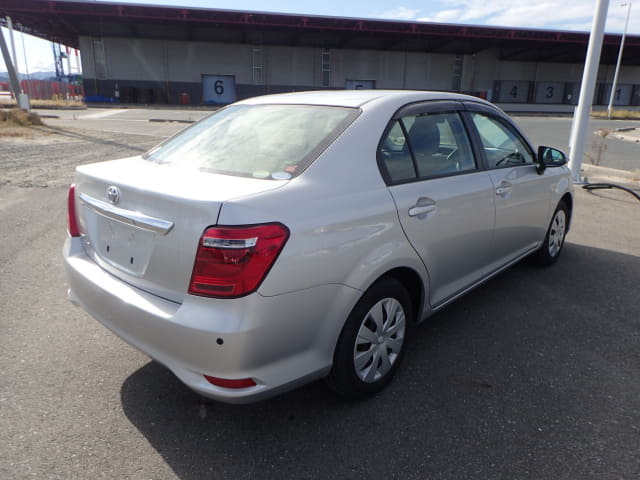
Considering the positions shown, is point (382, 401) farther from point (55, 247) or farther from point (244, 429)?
point (55, 247)

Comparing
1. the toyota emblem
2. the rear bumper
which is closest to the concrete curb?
the rear bumper

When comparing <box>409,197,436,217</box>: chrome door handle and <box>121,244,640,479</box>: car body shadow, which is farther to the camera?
<box>409,197,436,217</box>: chrome door handle

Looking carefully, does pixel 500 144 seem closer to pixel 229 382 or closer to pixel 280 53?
pixel 229 382

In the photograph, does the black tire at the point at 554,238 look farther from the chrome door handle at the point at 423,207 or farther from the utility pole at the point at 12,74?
the utility pole at the point at 12,74

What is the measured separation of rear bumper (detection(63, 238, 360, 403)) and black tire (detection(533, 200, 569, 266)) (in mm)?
3099

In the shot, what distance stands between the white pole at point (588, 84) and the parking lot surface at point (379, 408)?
5575mm

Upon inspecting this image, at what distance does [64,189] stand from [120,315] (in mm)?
6722

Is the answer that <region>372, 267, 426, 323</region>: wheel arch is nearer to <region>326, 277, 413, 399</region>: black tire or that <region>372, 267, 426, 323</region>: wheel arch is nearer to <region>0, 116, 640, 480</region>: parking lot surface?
<region>326, 277, 413, 399</region>: black tire

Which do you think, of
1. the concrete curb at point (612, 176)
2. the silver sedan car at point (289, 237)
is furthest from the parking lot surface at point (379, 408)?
the concrete curb at point (612, 176)

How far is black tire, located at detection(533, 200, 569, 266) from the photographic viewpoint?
4.74m

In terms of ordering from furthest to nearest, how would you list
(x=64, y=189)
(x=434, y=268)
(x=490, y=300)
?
1. (x=64, y=189)
2. (x=490, y=300)
3. (x=434, y=268)

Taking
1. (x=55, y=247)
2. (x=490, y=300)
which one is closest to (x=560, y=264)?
(x=490, y=300)

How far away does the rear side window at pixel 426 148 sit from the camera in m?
2.80

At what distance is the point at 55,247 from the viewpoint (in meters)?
5.30
